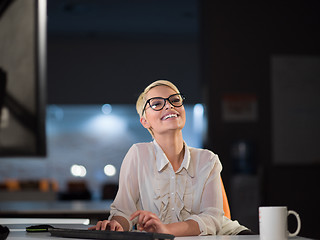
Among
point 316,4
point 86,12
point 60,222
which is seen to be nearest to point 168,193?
point 60,222

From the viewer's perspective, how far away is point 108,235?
1231 millimetres

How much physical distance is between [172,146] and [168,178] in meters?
0.09

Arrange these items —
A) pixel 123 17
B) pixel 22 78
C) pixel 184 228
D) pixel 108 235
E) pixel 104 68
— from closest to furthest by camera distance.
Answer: pixel 108 235
pixel 184 228
pixel 22 78
pixel 123 17
pixel 104 68

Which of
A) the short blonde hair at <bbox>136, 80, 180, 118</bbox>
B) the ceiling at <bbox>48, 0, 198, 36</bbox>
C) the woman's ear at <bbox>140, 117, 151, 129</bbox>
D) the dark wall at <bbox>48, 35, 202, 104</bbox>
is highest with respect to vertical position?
the ceiling at <bbox>48, 0, 198, 36</bbox>

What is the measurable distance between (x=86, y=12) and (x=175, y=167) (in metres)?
5.51

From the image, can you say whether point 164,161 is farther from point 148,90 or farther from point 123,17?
point 123,17

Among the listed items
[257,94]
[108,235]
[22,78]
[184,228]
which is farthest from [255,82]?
[108,235]

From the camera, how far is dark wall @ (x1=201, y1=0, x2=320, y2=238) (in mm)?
4660

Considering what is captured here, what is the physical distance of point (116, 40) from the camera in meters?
7.37

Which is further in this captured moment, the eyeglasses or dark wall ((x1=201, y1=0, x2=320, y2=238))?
dark wall ((x1=201, y1=0, x2=320, y2=238))

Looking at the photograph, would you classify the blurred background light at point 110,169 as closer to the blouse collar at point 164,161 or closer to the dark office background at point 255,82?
the blouse collar at point 164,161

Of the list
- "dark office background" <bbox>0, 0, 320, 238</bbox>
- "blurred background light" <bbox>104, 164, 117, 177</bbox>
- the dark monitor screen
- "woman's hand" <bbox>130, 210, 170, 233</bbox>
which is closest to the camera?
"woman's hand" <bbox>130, 210, 170, 233</bbox>

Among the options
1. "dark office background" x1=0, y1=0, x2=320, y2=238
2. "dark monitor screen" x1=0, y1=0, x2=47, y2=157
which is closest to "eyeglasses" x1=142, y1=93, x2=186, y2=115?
"dark monitor screen" x1=0, y1=0, x2=47, y2=157

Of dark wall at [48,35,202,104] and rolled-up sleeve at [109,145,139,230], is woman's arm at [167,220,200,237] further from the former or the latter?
dark wall at [48,35,202,104]
